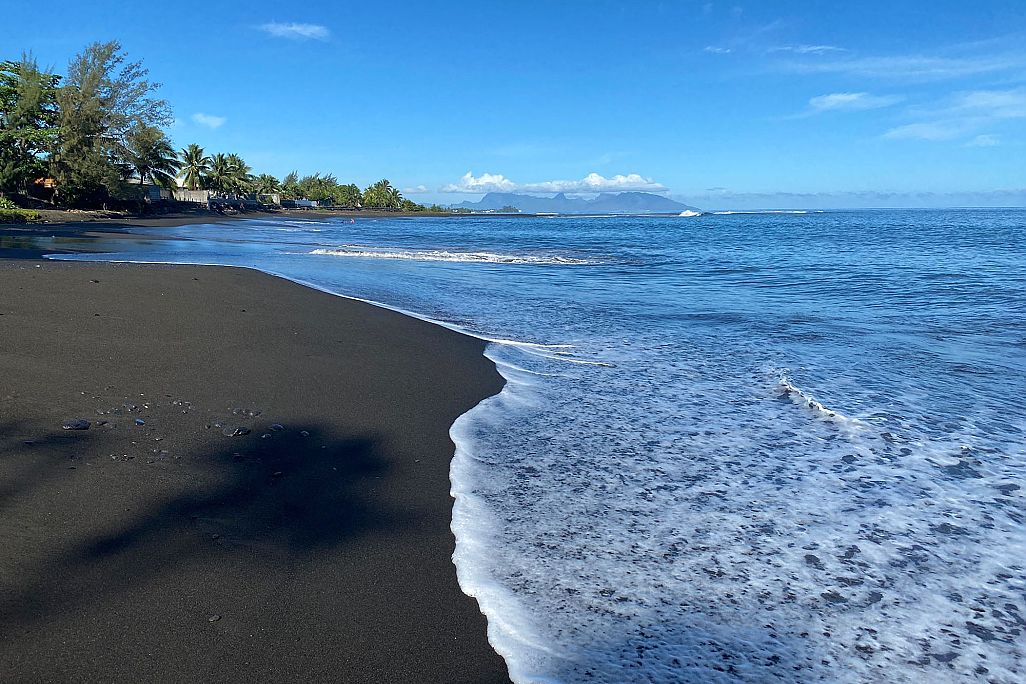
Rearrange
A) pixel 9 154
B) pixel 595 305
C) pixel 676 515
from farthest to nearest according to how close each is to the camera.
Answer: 1. pixel 9 154
2. pixel 595 305
3. pixel 676 515

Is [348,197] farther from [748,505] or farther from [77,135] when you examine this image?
[748,505]

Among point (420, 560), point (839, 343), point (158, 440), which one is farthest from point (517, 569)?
point (839, 343)

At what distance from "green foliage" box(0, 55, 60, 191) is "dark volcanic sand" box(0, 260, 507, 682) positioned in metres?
44.2

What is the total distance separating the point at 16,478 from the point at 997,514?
529 cm

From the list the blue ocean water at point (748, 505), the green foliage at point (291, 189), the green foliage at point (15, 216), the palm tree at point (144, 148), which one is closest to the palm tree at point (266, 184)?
the green foliage at point (291, 189)

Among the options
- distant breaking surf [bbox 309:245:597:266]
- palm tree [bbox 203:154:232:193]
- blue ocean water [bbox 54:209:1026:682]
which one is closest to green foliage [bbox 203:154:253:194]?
Result: palm tree [bbox 203:154:232:193]

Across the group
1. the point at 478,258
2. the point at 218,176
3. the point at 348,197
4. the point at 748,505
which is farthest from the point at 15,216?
the point at 348,197

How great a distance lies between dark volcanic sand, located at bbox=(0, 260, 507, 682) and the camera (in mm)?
2348

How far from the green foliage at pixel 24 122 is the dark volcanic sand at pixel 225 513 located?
44195 mm

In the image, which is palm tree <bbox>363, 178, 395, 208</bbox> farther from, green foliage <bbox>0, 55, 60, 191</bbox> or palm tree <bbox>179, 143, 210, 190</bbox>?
green foliage <bbox>0, 55, 60, 191</bbox>

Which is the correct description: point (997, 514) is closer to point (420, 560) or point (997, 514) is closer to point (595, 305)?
point (420, 560)

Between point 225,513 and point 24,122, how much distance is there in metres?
53.3

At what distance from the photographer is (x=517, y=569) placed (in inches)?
120

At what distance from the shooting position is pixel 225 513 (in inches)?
129
